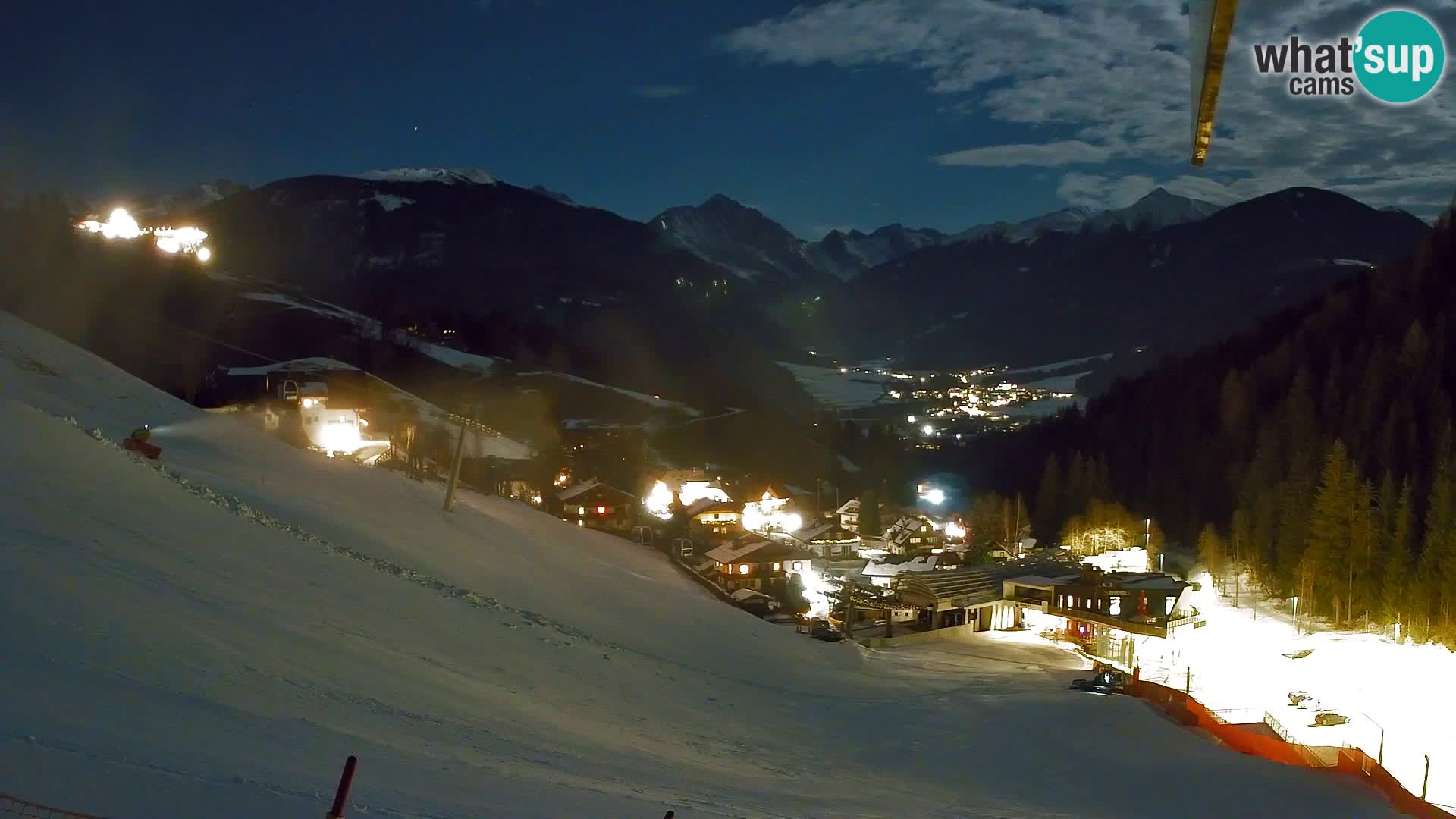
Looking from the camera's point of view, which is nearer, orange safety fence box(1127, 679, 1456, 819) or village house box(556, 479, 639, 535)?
orange safety fence box(1127, 679, 1456, 819)

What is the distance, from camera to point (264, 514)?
20.0 metres

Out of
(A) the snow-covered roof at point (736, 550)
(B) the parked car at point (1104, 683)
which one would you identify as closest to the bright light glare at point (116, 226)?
(A) the snow-covered roof at point (736, 550)

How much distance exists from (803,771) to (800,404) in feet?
473

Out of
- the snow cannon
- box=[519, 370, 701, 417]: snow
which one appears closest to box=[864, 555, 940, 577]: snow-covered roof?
the snow cannon

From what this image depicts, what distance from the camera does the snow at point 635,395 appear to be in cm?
11200

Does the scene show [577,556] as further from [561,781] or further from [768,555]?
[561,781]

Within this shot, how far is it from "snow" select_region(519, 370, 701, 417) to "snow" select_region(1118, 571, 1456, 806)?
259 ft

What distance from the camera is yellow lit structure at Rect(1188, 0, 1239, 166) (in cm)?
314

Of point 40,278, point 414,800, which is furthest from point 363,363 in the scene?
point 414,800

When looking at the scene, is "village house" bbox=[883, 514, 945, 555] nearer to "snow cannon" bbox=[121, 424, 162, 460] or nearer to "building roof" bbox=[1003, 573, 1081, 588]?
"building roof" bbox=[1003, 573, 1081, 588]

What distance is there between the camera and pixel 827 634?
29922 mm

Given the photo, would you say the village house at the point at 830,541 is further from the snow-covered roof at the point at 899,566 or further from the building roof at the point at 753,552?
the building roof at the point at 753,552

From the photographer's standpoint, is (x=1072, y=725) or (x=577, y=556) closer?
(x=1072, y=725)

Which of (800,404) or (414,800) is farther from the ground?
(800,404)
